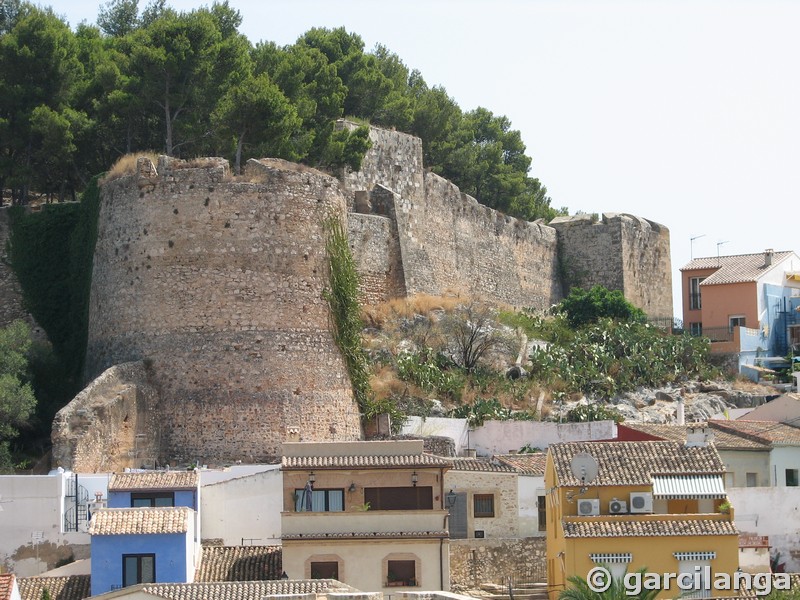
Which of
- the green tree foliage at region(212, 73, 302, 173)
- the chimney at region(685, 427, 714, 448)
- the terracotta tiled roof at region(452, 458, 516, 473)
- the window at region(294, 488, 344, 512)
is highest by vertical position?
the green tree foliage at region(212, 73, 302, 173)

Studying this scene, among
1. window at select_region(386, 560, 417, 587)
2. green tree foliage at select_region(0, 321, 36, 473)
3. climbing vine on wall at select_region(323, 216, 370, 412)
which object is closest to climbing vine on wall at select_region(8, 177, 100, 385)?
green tree foliage at select_region(0, 321, 36, 473)

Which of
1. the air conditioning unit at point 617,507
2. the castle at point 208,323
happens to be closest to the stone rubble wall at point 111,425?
the castle at point 208,323

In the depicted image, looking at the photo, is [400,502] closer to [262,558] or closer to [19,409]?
[262,558]

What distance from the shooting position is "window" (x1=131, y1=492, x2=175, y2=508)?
33.1 m

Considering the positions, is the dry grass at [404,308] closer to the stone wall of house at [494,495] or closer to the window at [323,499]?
the stone wall of house at [494,495]

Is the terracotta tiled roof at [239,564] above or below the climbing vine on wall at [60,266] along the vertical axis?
below

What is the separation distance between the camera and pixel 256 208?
38.7m

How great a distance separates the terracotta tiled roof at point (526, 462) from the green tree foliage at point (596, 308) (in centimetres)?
1490

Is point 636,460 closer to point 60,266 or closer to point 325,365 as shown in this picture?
point 325,365

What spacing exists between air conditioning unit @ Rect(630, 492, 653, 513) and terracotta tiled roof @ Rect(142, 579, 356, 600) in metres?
5.95

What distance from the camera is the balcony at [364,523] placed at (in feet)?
105

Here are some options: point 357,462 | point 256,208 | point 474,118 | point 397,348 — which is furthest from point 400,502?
point 474,118

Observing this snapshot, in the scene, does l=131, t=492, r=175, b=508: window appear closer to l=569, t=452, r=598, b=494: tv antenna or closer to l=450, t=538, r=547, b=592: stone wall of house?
l=450, t=538, r=547, b=592: stone wall of house

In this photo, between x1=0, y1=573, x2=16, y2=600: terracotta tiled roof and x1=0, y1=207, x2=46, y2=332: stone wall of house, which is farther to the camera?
x1=0, y1=207, x2=46, y2=332: stone wall of house
